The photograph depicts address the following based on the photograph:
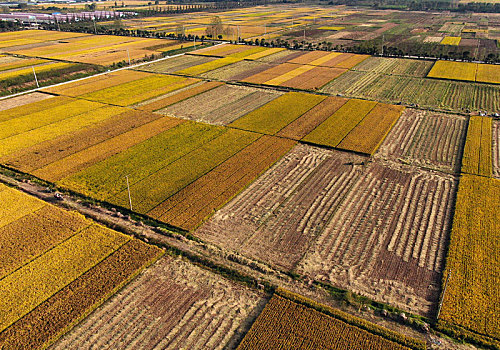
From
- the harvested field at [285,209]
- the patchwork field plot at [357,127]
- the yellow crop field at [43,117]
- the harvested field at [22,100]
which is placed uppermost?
the harvested field at [22,100]

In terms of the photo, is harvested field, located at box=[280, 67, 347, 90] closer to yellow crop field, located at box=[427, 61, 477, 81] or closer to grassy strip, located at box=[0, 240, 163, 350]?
yellow crop field, located at box=[427, 61, 477, 81]

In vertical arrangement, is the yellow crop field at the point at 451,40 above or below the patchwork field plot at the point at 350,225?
above

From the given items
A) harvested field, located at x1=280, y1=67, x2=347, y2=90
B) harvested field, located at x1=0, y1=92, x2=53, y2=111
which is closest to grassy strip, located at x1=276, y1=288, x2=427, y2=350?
harvested field, located at x1=280, y1=67, x2=347, y2=90

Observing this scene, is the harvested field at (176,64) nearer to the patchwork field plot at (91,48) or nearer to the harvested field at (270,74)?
the patchwork field plot at (91,48)

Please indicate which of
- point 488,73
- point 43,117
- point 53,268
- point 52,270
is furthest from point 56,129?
point 488,73

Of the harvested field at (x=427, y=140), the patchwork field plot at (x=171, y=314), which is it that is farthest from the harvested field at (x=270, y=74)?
the patchwork field plot at (x=171, y=314)

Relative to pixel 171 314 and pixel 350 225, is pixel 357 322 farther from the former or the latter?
pixel 171 314
